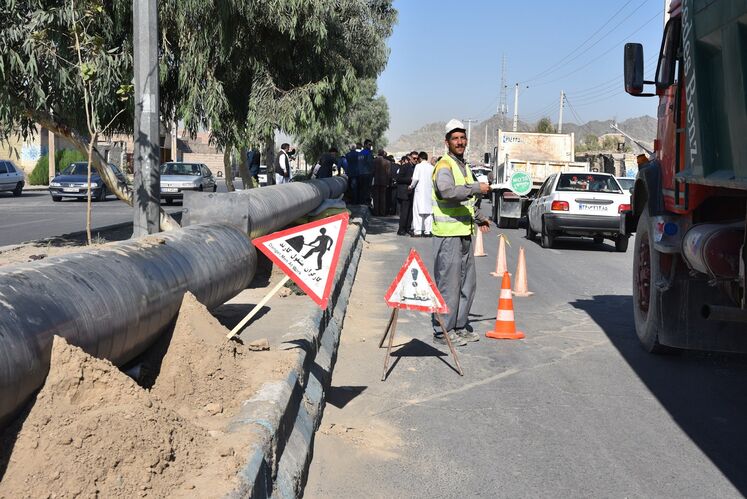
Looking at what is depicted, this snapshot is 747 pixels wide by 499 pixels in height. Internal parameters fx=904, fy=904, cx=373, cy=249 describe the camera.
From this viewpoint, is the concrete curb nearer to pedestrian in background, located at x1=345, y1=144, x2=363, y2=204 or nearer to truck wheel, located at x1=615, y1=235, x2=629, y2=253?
truck wheel, located at x1=615, y1=235, x2=629, y2=253

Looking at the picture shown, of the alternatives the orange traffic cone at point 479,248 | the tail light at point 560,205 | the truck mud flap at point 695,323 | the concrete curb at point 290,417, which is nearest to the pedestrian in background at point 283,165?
the orange traffic cone at point 479,248

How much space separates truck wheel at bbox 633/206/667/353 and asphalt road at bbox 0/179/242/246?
1245 cm

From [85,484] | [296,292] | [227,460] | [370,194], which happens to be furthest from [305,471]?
[370,194]

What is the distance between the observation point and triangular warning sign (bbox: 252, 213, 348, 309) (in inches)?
251

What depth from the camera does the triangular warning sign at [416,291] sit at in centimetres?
802

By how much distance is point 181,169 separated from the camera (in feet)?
119

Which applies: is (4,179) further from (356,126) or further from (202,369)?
(202,369)

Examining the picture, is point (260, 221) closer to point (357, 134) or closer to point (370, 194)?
point (370, 194)

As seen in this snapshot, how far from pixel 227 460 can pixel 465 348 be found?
16.8 ft

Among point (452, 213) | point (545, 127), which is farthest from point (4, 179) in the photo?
point (545, 127)

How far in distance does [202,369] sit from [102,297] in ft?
3.59

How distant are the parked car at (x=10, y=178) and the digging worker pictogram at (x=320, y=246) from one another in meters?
35.3

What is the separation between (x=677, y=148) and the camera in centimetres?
772

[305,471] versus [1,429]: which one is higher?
[1,429]
